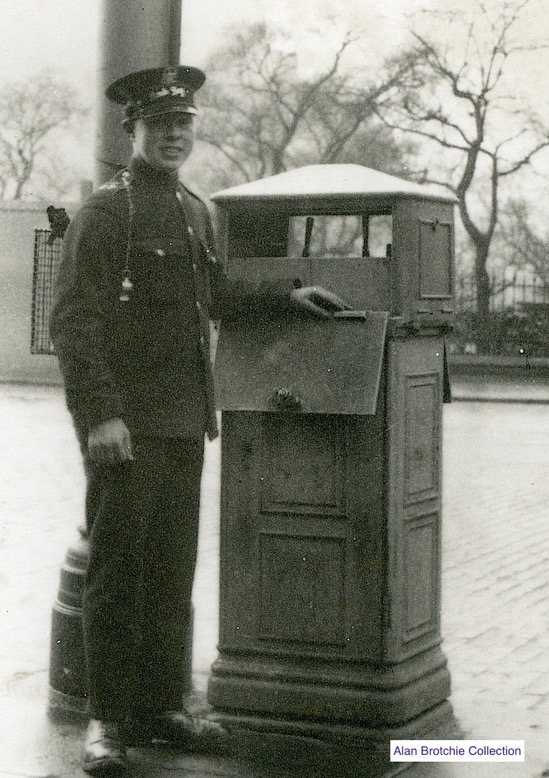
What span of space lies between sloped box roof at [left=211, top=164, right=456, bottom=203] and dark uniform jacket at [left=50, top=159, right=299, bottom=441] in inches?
13.6

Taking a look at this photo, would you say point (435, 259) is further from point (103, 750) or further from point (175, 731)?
point (103, 750)

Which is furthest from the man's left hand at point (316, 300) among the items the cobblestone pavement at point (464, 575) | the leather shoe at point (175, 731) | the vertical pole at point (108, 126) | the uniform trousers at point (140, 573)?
the cobblestone pavement at point (464, 575)

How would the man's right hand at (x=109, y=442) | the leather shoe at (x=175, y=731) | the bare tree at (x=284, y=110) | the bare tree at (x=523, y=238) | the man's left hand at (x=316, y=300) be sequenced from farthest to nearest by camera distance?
the bare tree at (x=523, y=238) < the bare tree at (x=284, y=110) < the man's left hand at (x=316, y=300) < the leather shoe at (x=175, y=731) < the man's right hand at (x=109, y=442)

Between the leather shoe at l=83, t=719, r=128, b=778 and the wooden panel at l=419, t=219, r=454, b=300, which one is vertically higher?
the wooden panel at l=419, t=219, r=454, b=300

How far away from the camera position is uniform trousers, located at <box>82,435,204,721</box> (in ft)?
13.7

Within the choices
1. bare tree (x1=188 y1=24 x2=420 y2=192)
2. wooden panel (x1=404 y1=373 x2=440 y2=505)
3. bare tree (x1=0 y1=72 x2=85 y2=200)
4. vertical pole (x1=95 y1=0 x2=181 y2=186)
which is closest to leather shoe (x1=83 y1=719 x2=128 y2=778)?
wooden panel (x1=404 y1=373 x2=440 y2=505)

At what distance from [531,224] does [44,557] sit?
101 ft

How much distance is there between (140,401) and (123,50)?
1442mm

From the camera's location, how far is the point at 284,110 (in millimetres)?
36625

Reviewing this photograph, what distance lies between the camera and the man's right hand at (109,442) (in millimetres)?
4051

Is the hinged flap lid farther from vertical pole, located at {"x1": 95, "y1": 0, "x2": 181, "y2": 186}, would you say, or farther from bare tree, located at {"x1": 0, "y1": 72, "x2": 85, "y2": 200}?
bare tree, located at {"x1": 0, "y1": 72, "x2": 85, "y2": 200}

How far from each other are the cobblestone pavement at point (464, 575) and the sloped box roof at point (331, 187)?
183cm

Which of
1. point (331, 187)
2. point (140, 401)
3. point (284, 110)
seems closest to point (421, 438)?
point (331, 187)

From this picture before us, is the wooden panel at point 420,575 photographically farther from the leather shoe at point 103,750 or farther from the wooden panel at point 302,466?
the leather shoe at point 103,750
